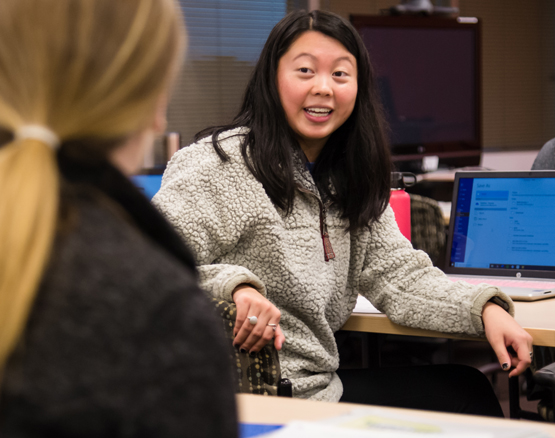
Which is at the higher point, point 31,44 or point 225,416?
point 31,44

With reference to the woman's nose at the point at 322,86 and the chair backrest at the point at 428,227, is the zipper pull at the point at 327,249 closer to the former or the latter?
the woman's nose at the point at 322,86

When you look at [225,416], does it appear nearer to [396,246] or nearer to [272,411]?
[272,411]

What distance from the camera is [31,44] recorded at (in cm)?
52

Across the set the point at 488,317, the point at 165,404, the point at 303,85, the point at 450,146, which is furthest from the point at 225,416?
the point at 450,146

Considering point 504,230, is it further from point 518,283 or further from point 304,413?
point 304,413

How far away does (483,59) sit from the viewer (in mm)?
5297

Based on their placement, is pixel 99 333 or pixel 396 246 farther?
pixel 396 246

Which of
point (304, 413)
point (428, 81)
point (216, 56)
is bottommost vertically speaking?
point (304, 413)

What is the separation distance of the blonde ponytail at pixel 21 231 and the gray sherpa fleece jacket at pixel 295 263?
0.84m

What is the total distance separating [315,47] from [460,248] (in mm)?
702

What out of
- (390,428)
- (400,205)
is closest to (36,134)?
(390,428)

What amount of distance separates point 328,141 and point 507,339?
624 mm

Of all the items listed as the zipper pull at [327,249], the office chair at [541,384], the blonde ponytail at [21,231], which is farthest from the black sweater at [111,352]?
the zipper pull at [327,249]

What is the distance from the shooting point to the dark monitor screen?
4.21 m
